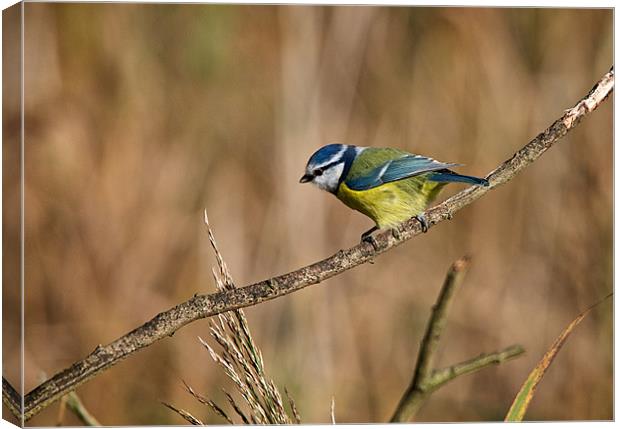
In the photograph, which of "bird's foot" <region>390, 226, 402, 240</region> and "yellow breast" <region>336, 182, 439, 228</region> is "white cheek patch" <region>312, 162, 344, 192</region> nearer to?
"yellow breast" <region>336, 182, 439, 228</region>

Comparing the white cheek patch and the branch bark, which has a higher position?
the white cheek patch

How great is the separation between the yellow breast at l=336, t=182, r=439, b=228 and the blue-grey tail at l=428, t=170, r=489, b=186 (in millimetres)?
60

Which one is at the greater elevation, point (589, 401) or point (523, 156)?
point (523, 156)

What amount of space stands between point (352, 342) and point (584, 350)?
692 mm

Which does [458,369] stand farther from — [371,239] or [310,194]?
[310,194]

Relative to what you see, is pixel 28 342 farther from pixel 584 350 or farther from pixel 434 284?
pixel 584 350

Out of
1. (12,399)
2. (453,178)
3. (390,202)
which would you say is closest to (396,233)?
(390,202)

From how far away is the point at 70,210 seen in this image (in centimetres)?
235

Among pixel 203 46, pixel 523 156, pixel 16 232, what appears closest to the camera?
pixel 523 156

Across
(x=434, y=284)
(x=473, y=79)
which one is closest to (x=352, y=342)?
(x=434, y=284)

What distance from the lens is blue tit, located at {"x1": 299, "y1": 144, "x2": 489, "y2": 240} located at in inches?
75.9

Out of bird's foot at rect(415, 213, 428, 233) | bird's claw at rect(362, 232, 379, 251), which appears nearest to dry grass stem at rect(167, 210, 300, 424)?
bird's claw at rect(362, 232, 379, 251)

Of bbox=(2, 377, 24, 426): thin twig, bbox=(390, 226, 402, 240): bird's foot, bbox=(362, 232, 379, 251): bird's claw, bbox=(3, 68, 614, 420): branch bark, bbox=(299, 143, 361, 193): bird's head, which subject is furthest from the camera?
bbox=(299, 143, 361, 193): bird's head

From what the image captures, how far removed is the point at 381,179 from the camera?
1.97 metres
